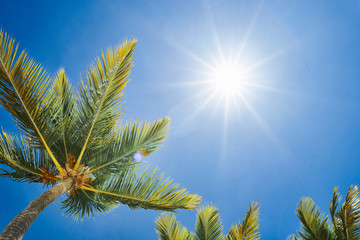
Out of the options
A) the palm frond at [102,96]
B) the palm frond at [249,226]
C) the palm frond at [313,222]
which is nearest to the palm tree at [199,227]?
the palm frond at [249,226]

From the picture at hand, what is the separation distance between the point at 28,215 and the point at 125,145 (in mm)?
2798

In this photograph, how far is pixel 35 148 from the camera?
610 cm

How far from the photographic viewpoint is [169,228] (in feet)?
24.3

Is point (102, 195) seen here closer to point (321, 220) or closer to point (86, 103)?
point (86, 103)

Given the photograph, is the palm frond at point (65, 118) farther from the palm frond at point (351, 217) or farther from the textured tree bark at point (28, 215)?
the palm frond at point (351, 217)

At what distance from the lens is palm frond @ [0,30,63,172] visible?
5.02 metres

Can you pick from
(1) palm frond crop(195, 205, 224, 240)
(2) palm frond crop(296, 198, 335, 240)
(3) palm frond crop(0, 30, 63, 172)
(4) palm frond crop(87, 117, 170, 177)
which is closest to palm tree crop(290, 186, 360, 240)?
(2) palm frond crop(296, 198, 335, 240)

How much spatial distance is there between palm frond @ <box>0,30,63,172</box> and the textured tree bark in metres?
0.58

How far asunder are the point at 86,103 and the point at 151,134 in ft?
6.03

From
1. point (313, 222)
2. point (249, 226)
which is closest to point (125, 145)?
point (249, 226)

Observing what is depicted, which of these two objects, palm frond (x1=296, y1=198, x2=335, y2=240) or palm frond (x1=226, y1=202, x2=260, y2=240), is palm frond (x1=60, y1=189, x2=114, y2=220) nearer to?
palm frond (x1=226, y1=202, x2=260, y2=240)

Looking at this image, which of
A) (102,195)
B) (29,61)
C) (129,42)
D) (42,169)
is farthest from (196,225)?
(29,61)

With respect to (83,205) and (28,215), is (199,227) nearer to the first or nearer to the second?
(83,205)

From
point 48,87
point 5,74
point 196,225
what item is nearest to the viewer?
point 5,74
